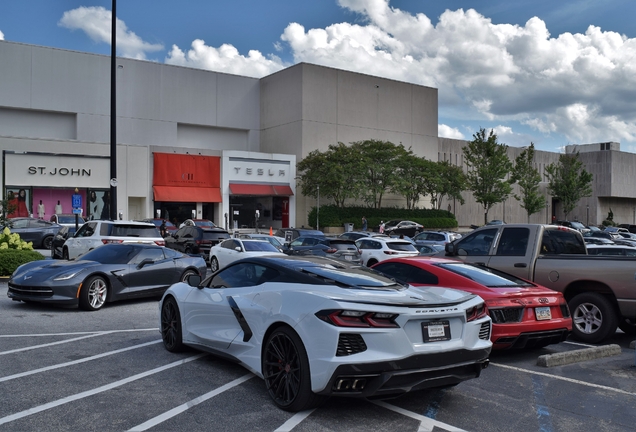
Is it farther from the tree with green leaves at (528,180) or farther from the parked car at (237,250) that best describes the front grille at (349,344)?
the tree with green leaves at (528,180)

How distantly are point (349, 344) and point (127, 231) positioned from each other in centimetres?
1467

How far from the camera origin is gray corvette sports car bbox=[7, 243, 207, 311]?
1115cm

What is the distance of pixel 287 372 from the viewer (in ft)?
18.2

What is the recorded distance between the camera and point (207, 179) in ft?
172

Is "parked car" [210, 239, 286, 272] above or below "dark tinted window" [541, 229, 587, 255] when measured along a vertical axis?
below

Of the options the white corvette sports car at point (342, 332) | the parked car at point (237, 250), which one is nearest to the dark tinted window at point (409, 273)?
Answer: the white corvette sports car at point (342, 332)

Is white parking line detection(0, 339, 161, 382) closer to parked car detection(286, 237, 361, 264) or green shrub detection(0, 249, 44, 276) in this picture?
green shrub detection(0, 249, 44, 276)

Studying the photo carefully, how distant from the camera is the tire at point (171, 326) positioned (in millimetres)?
7688

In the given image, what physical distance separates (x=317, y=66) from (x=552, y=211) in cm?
4521

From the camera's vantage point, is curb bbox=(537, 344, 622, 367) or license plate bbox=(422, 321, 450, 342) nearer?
license plate bbox=(422, 321, 450, 342)

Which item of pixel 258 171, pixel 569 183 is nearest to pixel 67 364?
pixel 258 171

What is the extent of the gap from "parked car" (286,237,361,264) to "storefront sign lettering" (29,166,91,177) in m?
27.8

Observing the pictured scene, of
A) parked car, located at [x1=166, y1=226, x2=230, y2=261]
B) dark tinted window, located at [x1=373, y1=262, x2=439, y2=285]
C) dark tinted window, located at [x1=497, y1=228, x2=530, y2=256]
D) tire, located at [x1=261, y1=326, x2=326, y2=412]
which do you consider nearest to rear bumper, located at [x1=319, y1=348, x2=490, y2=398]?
tire, located at [x1=261, y1=326, x2=326, y2=412]

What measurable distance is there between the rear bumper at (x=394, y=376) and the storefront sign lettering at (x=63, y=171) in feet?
147
